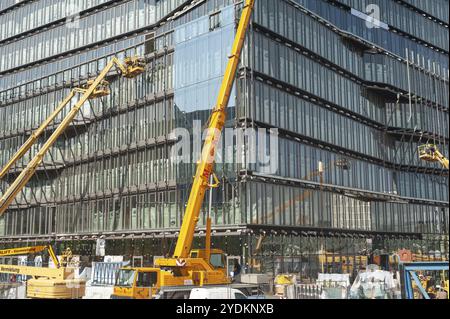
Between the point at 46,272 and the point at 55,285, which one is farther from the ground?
the point at 46,272

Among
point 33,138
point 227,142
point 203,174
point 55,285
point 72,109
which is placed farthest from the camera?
point 72,109

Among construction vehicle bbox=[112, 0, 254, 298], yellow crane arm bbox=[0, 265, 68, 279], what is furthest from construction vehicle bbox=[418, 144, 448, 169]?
yellow crane arm bbox=[0, 265, 68, 279]

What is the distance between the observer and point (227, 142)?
142ft

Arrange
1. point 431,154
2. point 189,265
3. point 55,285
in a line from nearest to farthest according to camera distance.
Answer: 1. point 189,265
2. point 55,285
3. point 431,154

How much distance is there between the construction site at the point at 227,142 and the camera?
4188cm

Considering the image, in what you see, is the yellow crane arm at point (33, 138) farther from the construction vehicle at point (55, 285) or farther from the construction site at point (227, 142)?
the construction vehicle at point (55, 285)

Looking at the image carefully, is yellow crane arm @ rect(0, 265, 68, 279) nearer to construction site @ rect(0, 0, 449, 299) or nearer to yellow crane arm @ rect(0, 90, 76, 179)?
construction site @ rect(0, 0, 449, 299)

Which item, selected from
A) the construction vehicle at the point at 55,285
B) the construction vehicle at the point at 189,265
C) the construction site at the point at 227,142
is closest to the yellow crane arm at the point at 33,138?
the construction site at the point at 227,142

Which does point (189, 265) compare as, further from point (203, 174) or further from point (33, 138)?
point (33, 138)

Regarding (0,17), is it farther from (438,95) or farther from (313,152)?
(438,95)

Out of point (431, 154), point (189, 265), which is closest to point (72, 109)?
point (189, 265)

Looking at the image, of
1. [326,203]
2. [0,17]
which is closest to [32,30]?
[0,17]

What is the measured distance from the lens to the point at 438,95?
7156 cm

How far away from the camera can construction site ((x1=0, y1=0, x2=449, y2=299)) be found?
1649 inches
